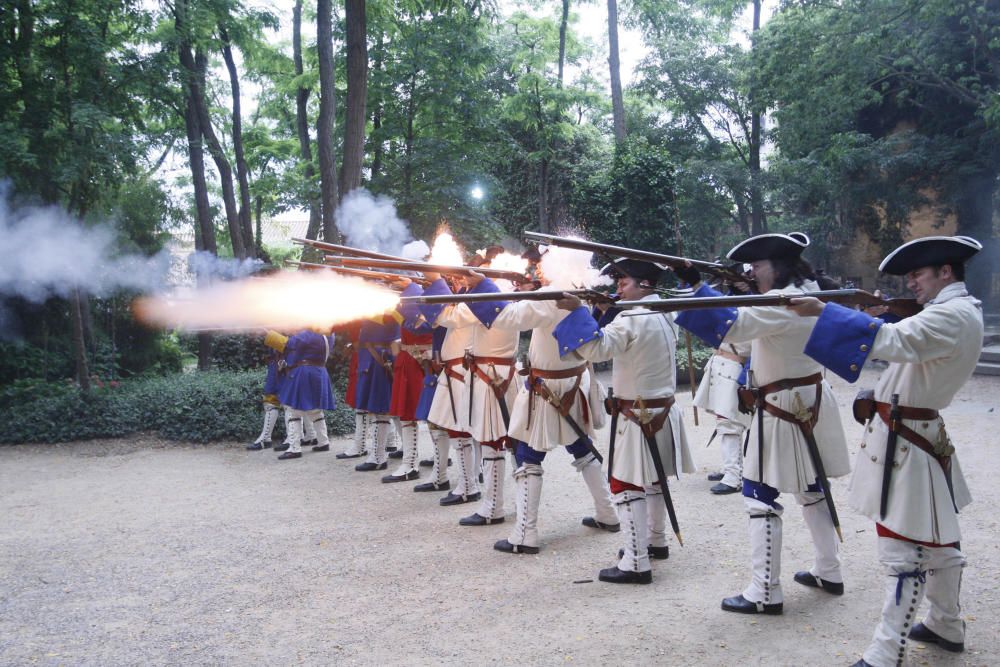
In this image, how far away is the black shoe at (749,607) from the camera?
481 centimetres

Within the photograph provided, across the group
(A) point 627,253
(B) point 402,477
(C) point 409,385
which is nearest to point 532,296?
(A) point 627,253

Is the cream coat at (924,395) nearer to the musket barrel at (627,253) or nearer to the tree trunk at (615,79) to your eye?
the musket barrel at (627,253)

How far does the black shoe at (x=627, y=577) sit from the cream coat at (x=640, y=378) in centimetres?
65

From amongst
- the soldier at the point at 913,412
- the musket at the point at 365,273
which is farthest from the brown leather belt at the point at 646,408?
the musket at the point at 365,273

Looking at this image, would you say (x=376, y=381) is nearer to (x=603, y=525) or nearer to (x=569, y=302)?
(x=603, y=525)

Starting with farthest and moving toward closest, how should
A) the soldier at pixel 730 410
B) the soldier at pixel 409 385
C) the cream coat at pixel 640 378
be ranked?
the soldier at pixel 409 385 → the soldier at pixel 730 410 → the cream coat at pixel 640 378

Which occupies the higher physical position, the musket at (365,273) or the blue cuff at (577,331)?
the musket at (365,273)

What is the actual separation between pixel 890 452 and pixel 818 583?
1.62m

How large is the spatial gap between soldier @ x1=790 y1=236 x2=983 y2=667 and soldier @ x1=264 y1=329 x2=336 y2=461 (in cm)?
813

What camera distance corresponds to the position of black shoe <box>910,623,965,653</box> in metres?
4.21

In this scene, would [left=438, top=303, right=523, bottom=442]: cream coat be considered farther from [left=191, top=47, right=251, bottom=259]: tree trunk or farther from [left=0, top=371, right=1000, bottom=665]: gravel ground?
[left=191, top=47, right=251, bottom=259]: tree trunk

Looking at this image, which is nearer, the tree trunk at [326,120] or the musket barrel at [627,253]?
the musket barrel at [627,253]

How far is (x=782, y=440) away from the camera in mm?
4844

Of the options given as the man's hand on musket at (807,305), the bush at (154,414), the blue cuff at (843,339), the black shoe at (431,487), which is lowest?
the black shoe at (431,487)
